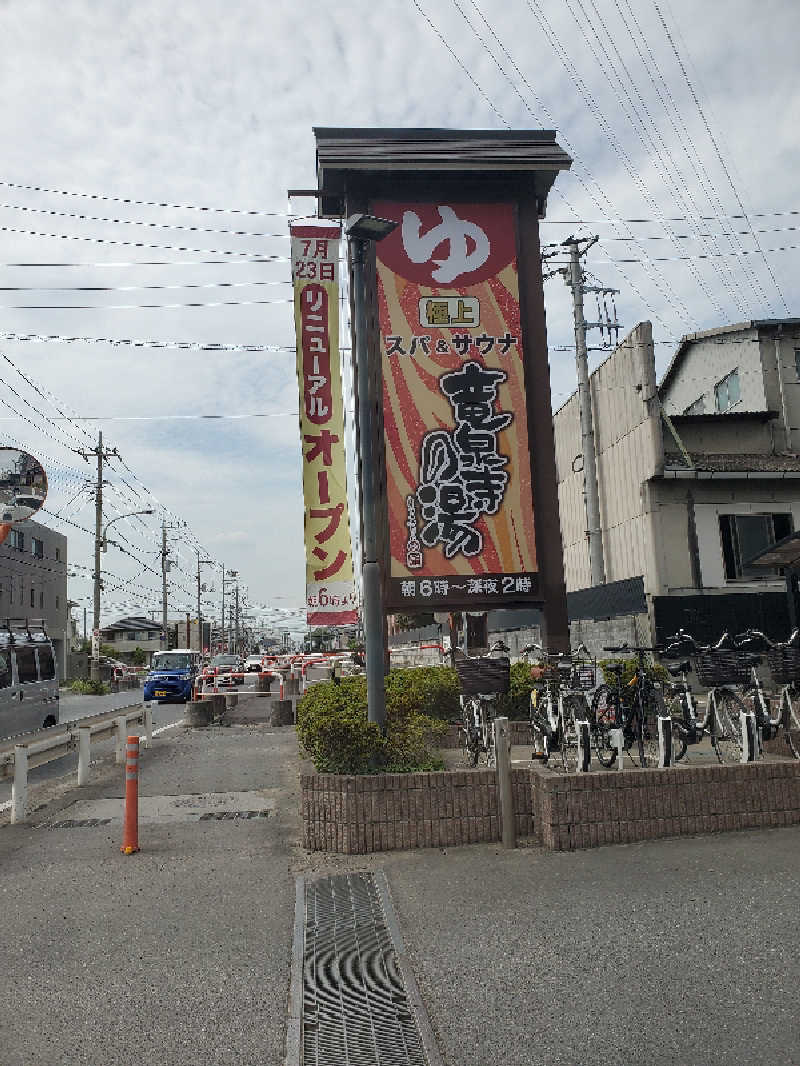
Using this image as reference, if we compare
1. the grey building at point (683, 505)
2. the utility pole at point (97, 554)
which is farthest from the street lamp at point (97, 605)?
the grey building at point (683, 505)

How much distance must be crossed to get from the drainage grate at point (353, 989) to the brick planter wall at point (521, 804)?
0.95m

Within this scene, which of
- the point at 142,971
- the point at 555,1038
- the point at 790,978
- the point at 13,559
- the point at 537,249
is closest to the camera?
the point at 555,1038

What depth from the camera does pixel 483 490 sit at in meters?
12.8

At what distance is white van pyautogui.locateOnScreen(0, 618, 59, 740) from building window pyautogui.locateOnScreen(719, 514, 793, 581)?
15.5 meters

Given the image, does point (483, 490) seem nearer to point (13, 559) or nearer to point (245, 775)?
point (245, 775)

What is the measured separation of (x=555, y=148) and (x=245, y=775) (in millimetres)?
11028

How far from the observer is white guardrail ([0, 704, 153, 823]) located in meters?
9.73

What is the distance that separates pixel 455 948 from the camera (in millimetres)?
5230

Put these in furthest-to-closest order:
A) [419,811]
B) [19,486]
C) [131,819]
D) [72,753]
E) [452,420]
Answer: [19,486] → [72,753] → [452,420] → [131,819] → [419,811]

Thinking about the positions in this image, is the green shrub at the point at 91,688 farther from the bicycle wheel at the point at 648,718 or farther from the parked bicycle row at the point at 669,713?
the bicycle wheel at the point at 648,718

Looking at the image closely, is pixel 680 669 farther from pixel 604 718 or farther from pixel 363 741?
pixel 363 741

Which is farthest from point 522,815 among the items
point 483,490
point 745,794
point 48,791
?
point 48,791

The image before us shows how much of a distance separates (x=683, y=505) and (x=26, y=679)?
1520 cm

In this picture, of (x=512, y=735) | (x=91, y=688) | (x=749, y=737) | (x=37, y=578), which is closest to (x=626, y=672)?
(x=512, y=735)
